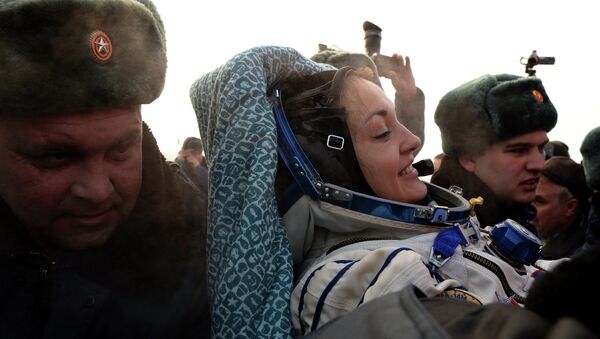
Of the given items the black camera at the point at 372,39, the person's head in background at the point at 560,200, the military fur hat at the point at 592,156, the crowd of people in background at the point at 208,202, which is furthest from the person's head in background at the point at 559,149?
the crowd of people in background at the point at 208,202

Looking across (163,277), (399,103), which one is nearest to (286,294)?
(163,277)

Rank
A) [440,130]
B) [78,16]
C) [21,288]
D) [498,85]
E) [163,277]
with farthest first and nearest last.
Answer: [440,130]
[498,85]
[163,277]
[21,288]
[78,16]

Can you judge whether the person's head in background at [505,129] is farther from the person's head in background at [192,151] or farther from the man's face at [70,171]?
the person's head in background at [192,151]

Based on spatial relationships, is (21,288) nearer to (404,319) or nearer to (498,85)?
(404,319)

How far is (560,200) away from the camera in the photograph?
14.4 feet

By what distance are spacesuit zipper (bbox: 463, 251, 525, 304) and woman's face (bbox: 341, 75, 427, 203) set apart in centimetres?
32

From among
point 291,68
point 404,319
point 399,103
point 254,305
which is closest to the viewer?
point 404,319

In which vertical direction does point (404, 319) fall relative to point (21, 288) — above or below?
above

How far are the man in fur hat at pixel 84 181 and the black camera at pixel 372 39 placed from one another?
8.40 feet

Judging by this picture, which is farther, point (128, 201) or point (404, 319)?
point (128, 201)

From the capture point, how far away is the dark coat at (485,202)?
3.11 metres

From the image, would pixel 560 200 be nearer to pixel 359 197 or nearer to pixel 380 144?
pixel 380 144

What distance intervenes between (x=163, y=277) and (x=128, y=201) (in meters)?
0.34

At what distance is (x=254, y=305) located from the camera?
160cm
